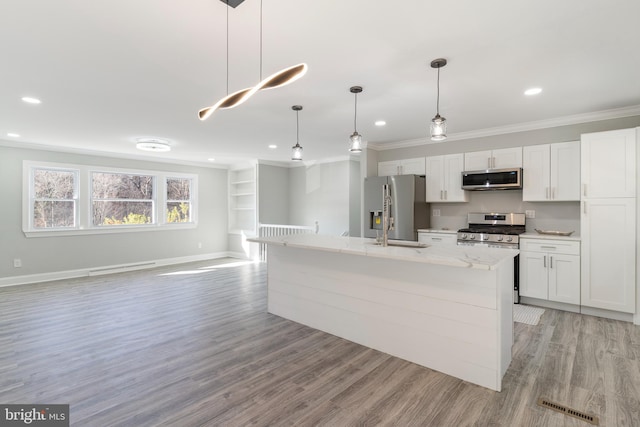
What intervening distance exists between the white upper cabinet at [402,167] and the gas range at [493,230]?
43.1 inches

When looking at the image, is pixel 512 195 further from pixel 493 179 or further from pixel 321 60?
pixel 321 60

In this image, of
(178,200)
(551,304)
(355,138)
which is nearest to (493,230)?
(551,304)

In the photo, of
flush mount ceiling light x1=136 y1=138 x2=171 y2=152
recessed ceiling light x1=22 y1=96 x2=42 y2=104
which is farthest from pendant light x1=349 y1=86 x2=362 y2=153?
flush mount ceiling light x1=136 y1=138 x2=171 y2=152

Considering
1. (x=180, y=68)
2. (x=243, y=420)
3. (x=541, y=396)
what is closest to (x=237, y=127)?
(x=180, y=68)

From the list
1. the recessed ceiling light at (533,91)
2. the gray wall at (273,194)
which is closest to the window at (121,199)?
the gray wall at (273,194)

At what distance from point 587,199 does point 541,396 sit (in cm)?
266

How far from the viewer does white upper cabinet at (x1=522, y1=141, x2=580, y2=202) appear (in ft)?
13.3

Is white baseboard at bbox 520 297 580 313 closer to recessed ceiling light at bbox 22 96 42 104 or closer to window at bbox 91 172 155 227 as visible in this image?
recessed ceiling light at bbox 22 96 42 104

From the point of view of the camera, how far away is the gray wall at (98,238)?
5.44 m

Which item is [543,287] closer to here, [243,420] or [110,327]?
[243,420]

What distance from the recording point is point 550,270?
13.3 feet

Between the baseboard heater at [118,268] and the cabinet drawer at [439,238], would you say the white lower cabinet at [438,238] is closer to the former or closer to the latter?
the cabinet drawer at [439,238]

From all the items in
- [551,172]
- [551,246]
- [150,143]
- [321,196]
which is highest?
[150,143]

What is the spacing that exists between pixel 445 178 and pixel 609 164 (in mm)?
1930
